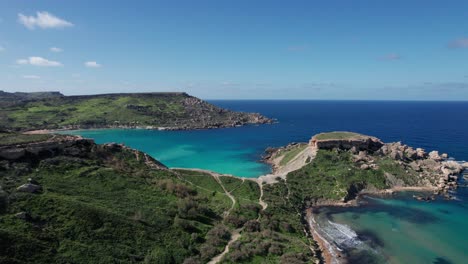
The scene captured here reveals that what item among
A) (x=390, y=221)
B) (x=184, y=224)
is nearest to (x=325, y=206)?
(x=390, y=221)

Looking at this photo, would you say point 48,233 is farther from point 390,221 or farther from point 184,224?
point 390,221

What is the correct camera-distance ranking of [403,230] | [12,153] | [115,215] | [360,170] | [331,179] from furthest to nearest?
[360,170] → [331,179] → [403,230] → [12,153] → [115,215]

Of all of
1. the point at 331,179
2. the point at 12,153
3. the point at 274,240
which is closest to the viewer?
the point at 274,240

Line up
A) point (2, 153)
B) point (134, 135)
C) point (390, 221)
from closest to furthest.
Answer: point (2, 153)
point (390, 221)
point (134, 135)

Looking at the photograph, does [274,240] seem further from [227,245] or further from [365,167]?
[365,167]

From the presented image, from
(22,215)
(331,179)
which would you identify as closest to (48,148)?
(22,215)

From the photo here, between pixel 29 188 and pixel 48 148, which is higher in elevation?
pixel 48 148

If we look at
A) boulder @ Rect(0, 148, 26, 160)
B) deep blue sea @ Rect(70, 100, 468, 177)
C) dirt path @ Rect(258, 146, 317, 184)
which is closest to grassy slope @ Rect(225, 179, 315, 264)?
dirt path @ Rect(258, 146, 317, 184)

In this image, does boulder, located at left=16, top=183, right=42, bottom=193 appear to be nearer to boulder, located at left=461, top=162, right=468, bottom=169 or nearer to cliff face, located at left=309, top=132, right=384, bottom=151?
cliff face, located at left=309, top=132, right=384, bottom=151
